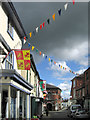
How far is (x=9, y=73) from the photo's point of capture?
8.49 m

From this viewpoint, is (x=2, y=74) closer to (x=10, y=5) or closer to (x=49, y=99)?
(x=10, y=5)

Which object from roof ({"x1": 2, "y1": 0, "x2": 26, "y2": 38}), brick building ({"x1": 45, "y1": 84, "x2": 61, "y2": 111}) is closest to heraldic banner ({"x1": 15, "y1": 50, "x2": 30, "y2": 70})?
roof ({"x1": 2, "y1": 0, "x2": 26, "y2": 38})

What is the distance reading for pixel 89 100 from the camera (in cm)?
3594

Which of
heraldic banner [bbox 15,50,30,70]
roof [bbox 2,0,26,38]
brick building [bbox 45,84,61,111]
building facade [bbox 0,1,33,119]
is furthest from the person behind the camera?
brick building [bbox 45,84,61,111]

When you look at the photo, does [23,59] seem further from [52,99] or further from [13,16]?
[52,99]

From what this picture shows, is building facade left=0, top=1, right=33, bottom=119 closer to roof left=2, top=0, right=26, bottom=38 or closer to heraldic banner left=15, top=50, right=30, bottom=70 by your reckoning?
roof left=2, top=0, right=26, bottom=38

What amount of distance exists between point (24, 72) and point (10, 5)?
7.27m

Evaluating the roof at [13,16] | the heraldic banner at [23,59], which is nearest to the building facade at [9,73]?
the roof at [13,16]

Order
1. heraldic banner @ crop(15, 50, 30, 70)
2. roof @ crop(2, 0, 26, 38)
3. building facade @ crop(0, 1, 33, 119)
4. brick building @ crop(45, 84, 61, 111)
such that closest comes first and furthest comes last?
building facade @ crop(0, 1, 33, 119) → heraldic banner @ crop(15, 50, 30, 70) → roof @ crop(2, 0, 26, 38) → brick building @ crop(45, 84, 61, 111)

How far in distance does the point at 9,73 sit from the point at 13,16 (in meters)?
6.05

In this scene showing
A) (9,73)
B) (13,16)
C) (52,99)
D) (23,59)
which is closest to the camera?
(9,73)

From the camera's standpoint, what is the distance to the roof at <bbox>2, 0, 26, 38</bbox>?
1204 centimetres

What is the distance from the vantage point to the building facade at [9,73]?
28.0ft

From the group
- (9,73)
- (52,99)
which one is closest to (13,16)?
(9,73)
